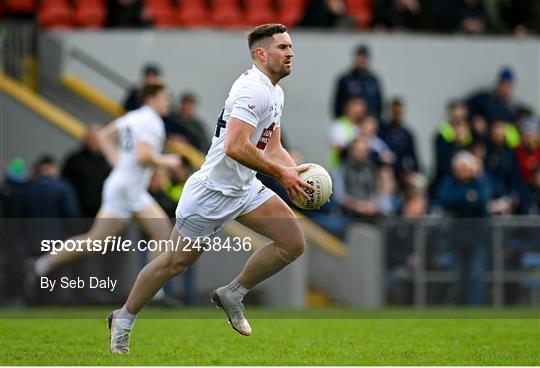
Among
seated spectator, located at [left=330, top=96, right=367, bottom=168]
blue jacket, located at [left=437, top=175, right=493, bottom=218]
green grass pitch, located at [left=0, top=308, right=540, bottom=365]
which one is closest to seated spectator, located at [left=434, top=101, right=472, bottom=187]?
seated spectator, located at [left=330, top=96, right=367, bottom=168]

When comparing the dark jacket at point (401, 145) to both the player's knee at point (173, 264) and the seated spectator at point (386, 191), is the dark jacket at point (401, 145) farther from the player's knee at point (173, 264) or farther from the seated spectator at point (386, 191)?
the player's knee at point (173, 264)

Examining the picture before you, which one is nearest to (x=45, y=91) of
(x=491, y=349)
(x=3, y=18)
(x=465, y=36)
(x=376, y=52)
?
(x=3, y=18)

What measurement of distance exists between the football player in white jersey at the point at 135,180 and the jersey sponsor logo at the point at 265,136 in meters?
5.37

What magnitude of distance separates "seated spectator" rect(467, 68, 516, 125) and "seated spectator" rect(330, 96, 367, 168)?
253 cm

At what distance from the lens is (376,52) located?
23484mm

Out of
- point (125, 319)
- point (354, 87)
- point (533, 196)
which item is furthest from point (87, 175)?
point (125, 319)

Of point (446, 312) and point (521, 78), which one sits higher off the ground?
point (521, 78)

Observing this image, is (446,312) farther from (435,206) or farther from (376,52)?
(376,52)

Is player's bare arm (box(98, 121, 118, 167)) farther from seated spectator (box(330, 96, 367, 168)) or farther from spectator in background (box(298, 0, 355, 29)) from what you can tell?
spectator in background (box(298, 0, 355, 29))

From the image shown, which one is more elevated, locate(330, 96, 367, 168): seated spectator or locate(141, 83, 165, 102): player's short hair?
locate(141, 83, 165, 102): player's short hair

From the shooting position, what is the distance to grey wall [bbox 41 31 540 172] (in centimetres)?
2250

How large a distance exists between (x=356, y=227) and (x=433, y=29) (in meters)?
6.24

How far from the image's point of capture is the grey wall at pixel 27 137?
21031 millimetres

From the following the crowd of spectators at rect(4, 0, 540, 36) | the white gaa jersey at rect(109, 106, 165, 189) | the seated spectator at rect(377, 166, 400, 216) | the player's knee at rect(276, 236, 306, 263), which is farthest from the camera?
the crowd of spectators at rect(4, 0, 540, 36)
